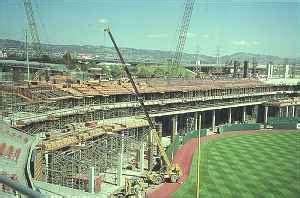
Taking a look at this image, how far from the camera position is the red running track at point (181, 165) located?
34.8 meters

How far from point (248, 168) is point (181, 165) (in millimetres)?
8300

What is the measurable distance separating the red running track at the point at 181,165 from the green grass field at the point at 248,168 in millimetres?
688

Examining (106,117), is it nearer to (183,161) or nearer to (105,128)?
(105,128)

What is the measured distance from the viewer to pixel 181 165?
45156mm

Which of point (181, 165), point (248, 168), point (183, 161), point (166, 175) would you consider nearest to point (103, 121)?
point (183, 161)

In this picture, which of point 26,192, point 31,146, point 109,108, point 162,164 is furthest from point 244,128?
point 26,192

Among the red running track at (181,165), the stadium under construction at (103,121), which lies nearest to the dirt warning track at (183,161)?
the red running track at (181,165)

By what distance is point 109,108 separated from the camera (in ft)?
173

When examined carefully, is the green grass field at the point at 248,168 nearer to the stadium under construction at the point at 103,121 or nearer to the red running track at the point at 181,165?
the red running track at the point at 181,165

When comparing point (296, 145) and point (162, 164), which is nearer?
point (162, 164)

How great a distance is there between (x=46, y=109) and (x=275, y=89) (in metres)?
63.8

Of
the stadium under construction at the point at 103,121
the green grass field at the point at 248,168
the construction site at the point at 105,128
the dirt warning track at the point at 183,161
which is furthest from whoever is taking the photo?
the green grass field at the point at 248,168

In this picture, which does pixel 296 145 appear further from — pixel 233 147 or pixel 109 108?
pixel 109 108

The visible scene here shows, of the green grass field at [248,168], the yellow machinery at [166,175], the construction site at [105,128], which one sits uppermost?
the construction site at [105,128]
